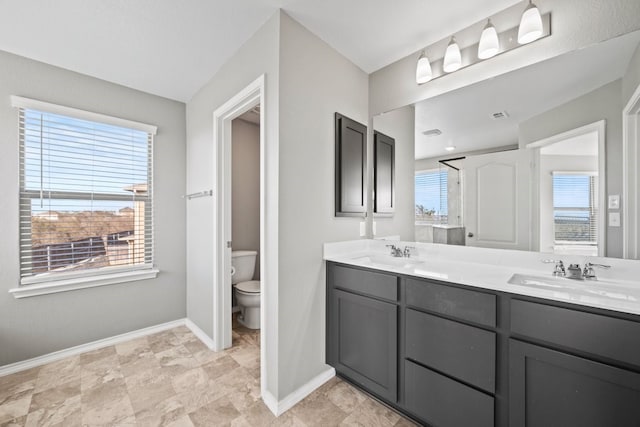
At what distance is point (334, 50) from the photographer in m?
1.99

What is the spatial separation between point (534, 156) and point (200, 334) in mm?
3061

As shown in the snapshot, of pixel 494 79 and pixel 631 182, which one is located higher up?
pixel 494 79

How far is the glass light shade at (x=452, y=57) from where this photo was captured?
5.58ft

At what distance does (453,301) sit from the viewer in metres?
1.33

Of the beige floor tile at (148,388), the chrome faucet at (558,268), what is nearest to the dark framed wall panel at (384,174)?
the chrome faucet at (558,268)

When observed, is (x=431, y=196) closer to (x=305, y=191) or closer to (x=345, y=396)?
(x=305, y=191)

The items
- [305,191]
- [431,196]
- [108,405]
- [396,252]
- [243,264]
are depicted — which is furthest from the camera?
[243,264]

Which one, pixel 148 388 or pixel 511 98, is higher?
pixel 511 98

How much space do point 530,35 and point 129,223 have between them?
3.40 meters

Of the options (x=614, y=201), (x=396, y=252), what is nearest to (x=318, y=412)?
(x=396, y=252)

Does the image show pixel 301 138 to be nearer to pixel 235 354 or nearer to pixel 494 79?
pixel 494 79

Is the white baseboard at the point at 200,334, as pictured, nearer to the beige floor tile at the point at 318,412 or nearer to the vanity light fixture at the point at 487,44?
the beige floor tile at the point at 318,412

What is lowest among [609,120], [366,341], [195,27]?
[366,341]

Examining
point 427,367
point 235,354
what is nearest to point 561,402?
point 427,367
